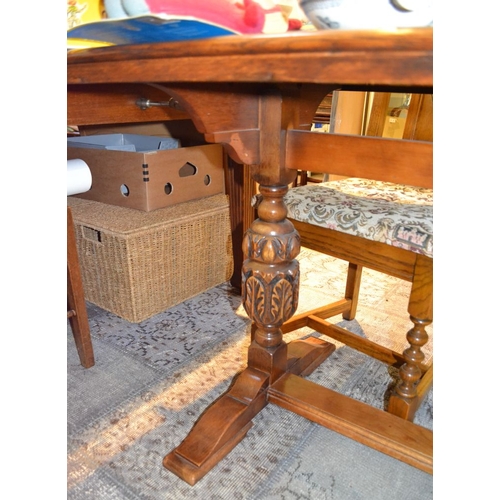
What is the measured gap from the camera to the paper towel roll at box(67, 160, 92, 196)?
4.06 ft

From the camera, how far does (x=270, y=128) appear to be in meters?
0.75

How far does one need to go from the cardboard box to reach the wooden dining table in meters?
0.20

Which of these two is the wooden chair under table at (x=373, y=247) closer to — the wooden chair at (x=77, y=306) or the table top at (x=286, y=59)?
the table top at (x=286, y=59)

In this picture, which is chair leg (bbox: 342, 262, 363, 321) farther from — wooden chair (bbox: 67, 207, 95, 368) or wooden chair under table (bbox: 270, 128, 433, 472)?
wooden chair (bbox: 67, 207, 95, 368)

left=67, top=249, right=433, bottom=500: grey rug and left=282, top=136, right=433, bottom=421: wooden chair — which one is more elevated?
left=282, top=136, right=433, bottom=421: wooden chair

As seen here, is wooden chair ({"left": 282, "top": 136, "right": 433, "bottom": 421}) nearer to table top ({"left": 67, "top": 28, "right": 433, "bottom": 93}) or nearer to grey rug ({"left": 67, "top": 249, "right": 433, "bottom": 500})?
grey rug ({"left": 67, "top": 249, "right": 433, "bottom": 500})

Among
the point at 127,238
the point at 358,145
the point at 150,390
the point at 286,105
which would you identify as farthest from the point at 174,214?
the point at 358,145

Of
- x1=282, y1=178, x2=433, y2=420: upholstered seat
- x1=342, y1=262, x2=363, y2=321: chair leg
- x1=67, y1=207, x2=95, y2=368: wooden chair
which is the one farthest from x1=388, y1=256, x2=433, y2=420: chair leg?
x1=67, y1=207, x2=95, y2=368: wooden chair

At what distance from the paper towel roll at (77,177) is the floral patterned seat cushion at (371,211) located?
0.61 m

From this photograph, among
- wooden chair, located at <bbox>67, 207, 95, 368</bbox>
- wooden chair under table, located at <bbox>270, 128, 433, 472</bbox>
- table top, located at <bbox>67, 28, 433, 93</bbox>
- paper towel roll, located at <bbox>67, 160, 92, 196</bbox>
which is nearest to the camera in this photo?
table top, located at <bbox>67, 28, 433, 93</bbox>

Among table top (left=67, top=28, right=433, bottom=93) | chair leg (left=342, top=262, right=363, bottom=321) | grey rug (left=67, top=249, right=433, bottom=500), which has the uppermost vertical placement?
table top (left=67, top=28, right=433, bottom=93)

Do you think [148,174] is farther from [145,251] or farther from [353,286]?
[353,286]

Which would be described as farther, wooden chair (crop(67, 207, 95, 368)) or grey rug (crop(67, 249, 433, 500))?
wooden chair (crop(67, 207, 95, 368))

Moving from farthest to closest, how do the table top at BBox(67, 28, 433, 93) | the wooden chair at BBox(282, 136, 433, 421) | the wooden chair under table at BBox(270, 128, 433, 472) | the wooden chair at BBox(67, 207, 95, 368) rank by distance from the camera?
the wooden chair at BBox(67, 207, 95, 368), the wooden chair at BBox(282, 136, 433, 421), the wooden chair under table at BBox(270, 128, 433, 472), the table top at BBox(67, 28, 433, 93)
